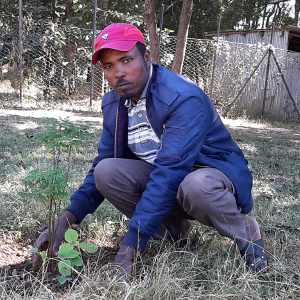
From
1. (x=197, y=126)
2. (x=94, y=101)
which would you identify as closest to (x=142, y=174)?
(x=197, y=126)

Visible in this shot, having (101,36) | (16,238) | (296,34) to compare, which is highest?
(296,34)

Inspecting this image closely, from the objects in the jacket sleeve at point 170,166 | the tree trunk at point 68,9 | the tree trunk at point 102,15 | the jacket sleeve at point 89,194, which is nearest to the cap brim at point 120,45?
the jacket sleeve at point 170,166

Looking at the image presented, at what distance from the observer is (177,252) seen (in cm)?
238

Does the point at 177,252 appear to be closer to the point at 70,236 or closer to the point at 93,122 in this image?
the point at 70,236

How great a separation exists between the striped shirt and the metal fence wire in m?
8.23

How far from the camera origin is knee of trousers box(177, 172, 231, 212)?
198 cm

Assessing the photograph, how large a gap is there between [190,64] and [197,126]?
10.6m

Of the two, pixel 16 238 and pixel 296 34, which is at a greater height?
pixel 296 34

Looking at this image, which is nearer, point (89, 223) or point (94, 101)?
point (89, 223)

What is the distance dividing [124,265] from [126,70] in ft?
3.47

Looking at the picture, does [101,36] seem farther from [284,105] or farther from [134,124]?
[284,105]

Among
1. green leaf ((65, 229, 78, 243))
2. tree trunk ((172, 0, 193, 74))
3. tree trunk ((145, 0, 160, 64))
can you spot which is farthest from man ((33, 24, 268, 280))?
tree trunk ((172, 0, 193, 74))

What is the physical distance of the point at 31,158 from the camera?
14.7 feet

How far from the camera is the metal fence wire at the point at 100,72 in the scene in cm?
1065
